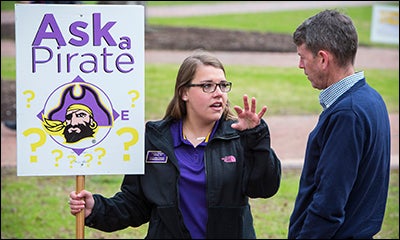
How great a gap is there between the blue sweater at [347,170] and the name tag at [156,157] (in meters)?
0.72

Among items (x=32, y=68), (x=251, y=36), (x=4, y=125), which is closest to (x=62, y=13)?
(x=32, y=68)

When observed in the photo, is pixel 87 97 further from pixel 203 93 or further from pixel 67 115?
pixel 203 93

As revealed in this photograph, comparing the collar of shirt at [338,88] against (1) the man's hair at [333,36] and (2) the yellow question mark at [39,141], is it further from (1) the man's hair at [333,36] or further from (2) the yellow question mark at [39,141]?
(2) the yellow question mark at [39,141]

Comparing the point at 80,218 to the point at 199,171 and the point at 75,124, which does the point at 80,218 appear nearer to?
the point at 75,124

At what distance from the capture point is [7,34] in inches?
637

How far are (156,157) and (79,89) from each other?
50 centimetres

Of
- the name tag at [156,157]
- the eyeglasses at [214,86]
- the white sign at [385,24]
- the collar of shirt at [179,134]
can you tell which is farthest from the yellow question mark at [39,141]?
the white sign at [385,24]

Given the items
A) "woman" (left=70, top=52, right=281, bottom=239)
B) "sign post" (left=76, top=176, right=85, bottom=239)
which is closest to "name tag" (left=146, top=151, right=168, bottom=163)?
"woman" (left=70, top=52, right=281, bottom=239)

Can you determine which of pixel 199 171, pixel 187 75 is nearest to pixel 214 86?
pixel 187 75

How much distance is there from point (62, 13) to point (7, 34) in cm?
1249

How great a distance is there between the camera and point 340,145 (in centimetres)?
363

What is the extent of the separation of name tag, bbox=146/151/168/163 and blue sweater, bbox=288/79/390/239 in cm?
72

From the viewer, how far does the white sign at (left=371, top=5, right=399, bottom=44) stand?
42.9 feet

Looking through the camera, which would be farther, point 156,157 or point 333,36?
point 156,157
